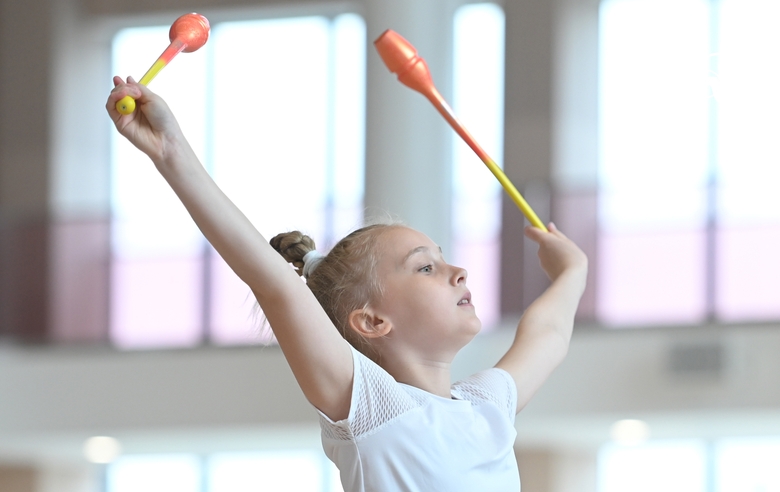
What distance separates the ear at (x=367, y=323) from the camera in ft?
3.43

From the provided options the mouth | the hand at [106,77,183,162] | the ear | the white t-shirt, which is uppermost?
the hand at [106,77,183,162]

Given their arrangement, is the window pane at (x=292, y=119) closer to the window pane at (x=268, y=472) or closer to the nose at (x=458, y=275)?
the window pane at (x=268, y=472)

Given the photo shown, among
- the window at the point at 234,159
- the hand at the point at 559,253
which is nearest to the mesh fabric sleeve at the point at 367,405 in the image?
the hand at the point at 559,253

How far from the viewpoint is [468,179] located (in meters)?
3.81

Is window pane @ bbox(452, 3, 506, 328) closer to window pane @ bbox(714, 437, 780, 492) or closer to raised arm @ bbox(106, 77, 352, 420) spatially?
window pane @ bbox(714, 437, 780, 492)

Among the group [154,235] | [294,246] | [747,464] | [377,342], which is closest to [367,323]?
[377,342]

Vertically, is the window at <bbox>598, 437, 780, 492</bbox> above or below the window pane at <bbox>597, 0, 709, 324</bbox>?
below

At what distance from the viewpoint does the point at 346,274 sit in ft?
3.56

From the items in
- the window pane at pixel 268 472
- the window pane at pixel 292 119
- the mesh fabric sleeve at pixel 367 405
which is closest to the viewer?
the mesh fabric sleeve at pixel 367 405

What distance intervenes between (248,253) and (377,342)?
25 cm

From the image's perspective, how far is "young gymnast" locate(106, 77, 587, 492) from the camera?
831 mm

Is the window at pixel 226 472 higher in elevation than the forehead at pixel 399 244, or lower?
lower

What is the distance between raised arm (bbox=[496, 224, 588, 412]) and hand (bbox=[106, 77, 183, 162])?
51 centimetres

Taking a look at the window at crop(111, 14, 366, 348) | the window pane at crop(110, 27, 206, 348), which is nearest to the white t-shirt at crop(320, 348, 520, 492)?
the window at crop(111, 14, 366, 348)
